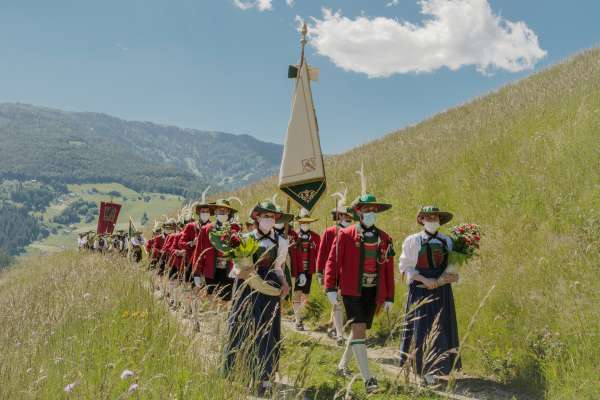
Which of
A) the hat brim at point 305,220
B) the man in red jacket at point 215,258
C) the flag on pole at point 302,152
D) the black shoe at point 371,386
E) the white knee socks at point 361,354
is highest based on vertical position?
the flag on pole at point 302,152

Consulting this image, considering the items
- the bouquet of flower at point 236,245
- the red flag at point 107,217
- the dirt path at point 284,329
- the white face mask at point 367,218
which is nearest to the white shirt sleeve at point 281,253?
the bouquet of flower at point 236,245

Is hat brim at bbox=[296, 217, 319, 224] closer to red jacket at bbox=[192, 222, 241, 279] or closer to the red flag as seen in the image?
red jacket at bbox=[192, 222, 241, 279]

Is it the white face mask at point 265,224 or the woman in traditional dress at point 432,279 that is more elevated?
the white face mask at point 265,224

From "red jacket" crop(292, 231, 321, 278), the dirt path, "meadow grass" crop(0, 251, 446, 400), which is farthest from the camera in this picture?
"red jacket" crop(292, 231, 321, 278)

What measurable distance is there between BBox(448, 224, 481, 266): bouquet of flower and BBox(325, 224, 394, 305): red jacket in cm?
88

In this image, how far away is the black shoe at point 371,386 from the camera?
19.5ft

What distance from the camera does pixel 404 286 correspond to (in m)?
10.1

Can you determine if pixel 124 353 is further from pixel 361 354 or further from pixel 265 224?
pixel 361 354

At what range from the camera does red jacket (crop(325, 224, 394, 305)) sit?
6.63 m

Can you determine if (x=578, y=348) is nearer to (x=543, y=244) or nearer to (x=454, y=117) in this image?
(x=543, y=244)

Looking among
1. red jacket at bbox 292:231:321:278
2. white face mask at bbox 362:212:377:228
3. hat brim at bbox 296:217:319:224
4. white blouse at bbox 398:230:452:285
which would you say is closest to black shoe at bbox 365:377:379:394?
white blouse at bbox 398:230:452:285

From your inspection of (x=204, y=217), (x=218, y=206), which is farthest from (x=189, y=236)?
(x=218, y=206)

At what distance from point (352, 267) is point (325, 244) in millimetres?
1939

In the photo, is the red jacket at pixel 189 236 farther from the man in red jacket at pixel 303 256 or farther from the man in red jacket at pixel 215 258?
the man in red jacket at pixel 303 256
